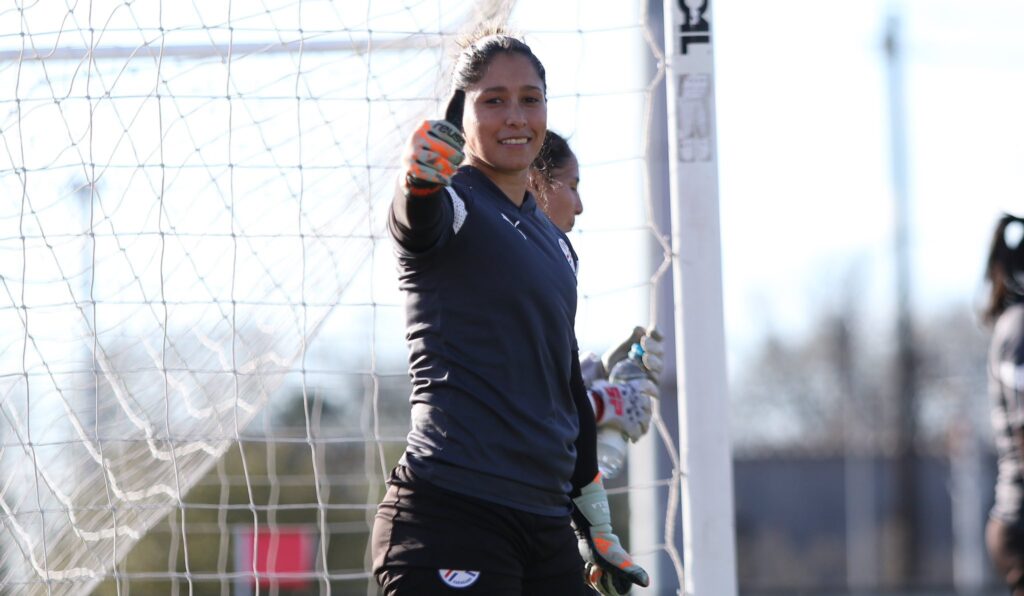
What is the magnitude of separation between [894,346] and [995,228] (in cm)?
1845

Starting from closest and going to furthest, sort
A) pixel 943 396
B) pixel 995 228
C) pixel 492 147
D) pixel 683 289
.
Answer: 1. pixel 492 147
2. pixel 683 289
3. pixel 995 228
4. pixel 943 396

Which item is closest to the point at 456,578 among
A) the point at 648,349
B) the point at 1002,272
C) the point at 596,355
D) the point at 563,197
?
the point at 563,197

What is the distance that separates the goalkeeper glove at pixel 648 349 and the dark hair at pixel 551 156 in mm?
596

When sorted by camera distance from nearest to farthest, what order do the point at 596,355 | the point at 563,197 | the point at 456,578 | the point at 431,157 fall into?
the point at 431,157
the point at 456,578
the point at 563,197
the point at 596,355

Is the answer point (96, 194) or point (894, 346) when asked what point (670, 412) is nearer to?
point (96, 194)

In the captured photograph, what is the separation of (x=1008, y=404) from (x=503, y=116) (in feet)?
9.06

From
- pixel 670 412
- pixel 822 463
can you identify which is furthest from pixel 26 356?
pixel 822 463

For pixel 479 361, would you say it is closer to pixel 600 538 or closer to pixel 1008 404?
pixel 600 538

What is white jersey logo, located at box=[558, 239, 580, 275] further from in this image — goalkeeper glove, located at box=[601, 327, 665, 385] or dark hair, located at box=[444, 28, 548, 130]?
goalkeeper glove, located at box=[601, 327, 665, 385]

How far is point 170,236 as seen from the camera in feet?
14.0

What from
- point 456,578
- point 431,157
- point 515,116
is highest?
point 515,116

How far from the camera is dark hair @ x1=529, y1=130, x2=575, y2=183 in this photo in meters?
3.67

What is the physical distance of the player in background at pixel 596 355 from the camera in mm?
3729

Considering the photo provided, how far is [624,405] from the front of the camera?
13.1 ft
